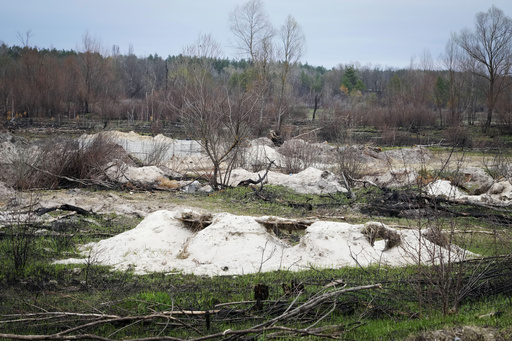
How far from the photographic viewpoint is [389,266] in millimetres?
7750

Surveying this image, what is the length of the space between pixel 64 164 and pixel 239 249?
10.4m

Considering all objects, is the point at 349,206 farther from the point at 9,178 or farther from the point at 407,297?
the point at 9,178

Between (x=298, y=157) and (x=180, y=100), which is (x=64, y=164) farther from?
(x=180, y=100)

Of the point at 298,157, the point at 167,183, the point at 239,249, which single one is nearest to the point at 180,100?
the point at 298,157

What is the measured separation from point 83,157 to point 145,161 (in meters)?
3.60

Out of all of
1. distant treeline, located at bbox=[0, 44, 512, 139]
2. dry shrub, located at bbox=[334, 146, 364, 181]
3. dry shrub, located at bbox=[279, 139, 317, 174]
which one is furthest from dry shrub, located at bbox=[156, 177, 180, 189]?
distant treeline, located at bbox=[0, 44, 512, 139]

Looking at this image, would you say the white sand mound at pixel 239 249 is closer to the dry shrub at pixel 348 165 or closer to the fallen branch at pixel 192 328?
the fallen branch at pixel 192 328

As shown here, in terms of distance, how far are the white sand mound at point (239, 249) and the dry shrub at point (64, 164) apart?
26.4 ft

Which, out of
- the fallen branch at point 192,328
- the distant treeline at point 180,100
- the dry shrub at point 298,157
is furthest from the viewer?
the distant treeline at point 180,100

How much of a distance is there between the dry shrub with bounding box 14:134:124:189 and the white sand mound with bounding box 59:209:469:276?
8.04 m

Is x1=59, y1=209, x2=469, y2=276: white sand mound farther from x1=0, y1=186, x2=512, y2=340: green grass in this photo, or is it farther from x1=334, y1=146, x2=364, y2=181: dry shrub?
x1=334, y1=146, x2=364, y2=181: dry shrub

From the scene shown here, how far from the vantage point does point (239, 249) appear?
8.20 metres

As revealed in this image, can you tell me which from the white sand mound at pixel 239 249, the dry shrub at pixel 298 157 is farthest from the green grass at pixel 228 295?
the dry shrub at pixel 298 157

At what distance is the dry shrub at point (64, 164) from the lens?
51.2 feet
